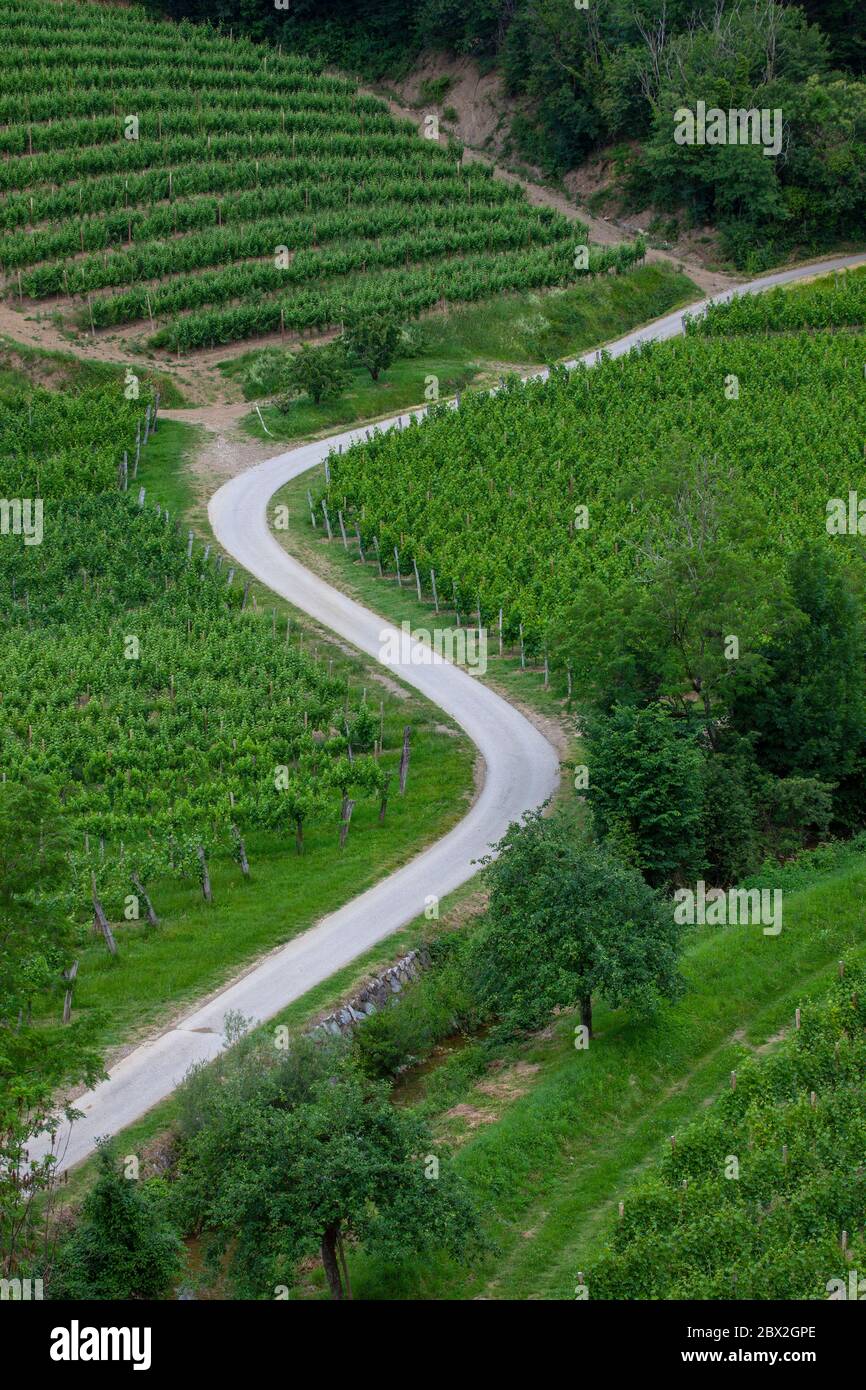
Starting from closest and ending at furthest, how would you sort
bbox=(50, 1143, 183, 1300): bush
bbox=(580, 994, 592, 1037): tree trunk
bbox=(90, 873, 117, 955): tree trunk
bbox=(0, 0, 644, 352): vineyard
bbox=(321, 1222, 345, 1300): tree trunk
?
bbox=(50, 1143, 183, 1300): bush < bbox=(321, 1222, 345, 1300): tree trunk < bbox=(580, 994, 592, 1037): tree trunk < bbox=(90, 873, 117, 955): tree trunk < bbox=(0, 0, 644, 352): vineyard

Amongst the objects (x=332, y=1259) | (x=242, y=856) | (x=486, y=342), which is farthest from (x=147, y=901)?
(x=486, y=342)

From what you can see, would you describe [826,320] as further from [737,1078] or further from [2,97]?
[737,1078]

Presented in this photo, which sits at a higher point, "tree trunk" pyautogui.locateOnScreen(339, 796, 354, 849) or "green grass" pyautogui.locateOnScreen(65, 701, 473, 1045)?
"tree trunk" pyautogui.locateOnScreen(339, 796, 354, 849)

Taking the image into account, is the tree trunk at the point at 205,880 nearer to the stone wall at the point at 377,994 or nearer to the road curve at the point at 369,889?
the road curve at the point at 369,889

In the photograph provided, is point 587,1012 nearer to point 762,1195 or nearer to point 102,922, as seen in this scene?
point 762,1195

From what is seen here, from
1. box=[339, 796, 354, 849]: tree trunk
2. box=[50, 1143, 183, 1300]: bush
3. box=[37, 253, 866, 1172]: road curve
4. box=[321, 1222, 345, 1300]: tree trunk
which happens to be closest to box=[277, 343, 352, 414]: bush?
box=[37, 253, 866, 1172]: road curve

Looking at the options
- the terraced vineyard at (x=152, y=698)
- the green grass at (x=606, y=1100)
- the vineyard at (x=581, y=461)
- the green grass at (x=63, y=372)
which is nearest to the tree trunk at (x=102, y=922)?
the terraced vineyard at (x=152, y=698)

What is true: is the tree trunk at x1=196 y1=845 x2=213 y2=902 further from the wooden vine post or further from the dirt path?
the dirt path
